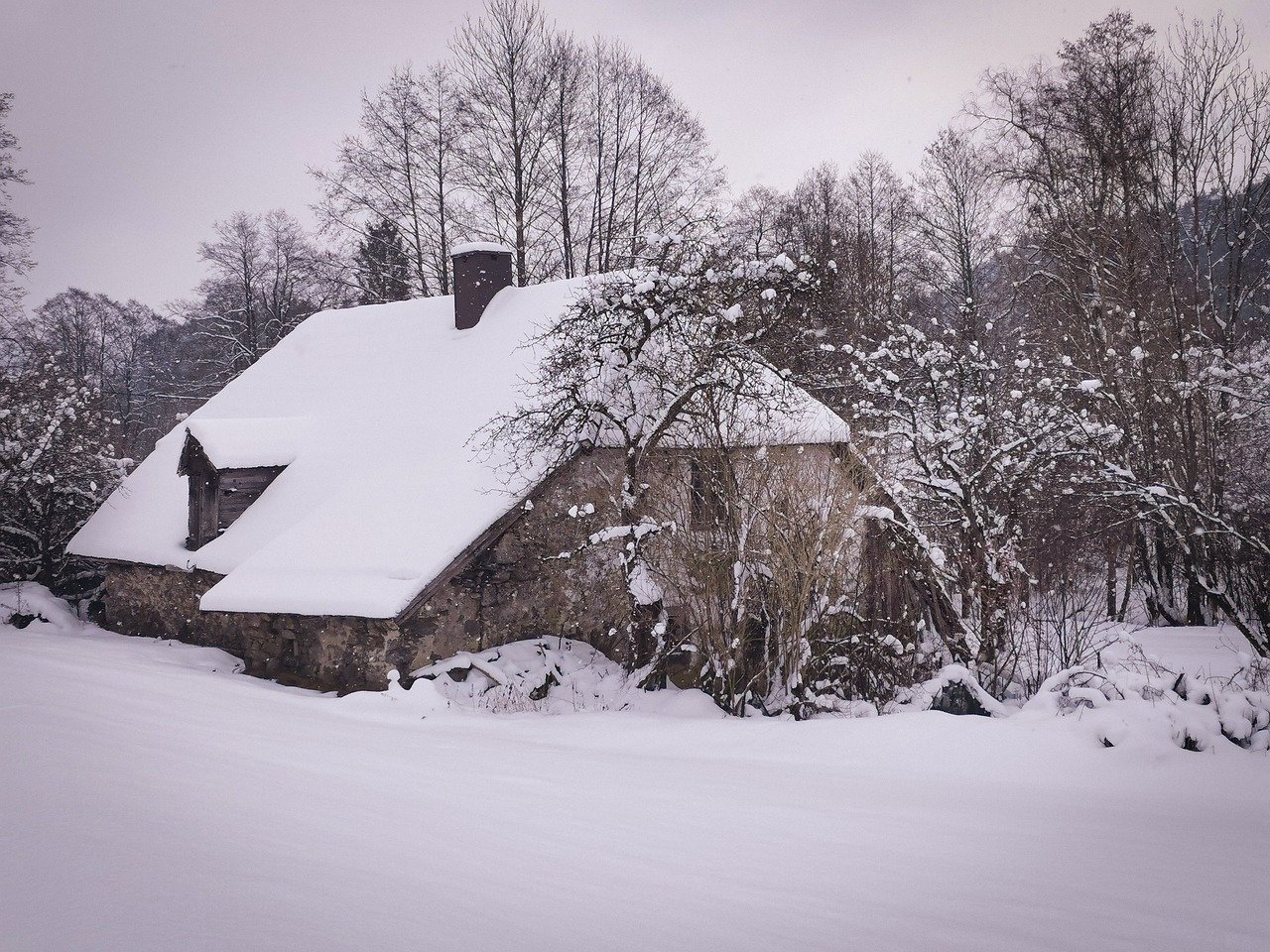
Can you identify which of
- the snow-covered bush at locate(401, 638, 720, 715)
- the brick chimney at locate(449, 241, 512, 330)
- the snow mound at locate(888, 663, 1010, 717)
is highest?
the brick chimney at locate(449, 241, 512, 330)

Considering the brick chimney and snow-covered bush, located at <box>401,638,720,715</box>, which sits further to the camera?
the brick chimney

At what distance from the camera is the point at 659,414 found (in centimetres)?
1157

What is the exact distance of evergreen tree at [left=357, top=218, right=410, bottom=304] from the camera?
2480 centimetres

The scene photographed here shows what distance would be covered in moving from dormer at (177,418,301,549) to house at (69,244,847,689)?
1.3 inches

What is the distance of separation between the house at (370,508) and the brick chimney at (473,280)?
37mm

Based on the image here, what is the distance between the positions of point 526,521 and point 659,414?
2440 mm

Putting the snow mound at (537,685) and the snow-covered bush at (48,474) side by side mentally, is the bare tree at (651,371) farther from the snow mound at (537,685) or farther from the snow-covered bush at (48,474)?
the snow-covered bush at (48,474)

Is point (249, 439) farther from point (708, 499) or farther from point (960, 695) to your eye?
point (960, 695)

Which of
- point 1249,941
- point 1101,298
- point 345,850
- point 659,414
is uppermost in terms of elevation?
point 1101,298

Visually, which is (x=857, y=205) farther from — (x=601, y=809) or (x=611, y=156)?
(x=601, y=809)

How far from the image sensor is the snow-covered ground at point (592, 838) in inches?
108

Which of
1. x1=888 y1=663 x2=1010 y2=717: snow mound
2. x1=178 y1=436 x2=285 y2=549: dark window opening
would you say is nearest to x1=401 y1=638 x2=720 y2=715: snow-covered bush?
x1=888 y1=663 x2=1010 y2=717: snow mound

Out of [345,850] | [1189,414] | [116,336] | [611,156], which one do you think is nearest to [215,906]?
[345,850]

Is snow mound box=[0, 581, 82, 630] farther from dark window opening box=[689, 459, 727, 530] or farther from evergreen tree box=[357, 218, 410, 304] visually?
dark window opening box=[689, 459, 727, 530]
